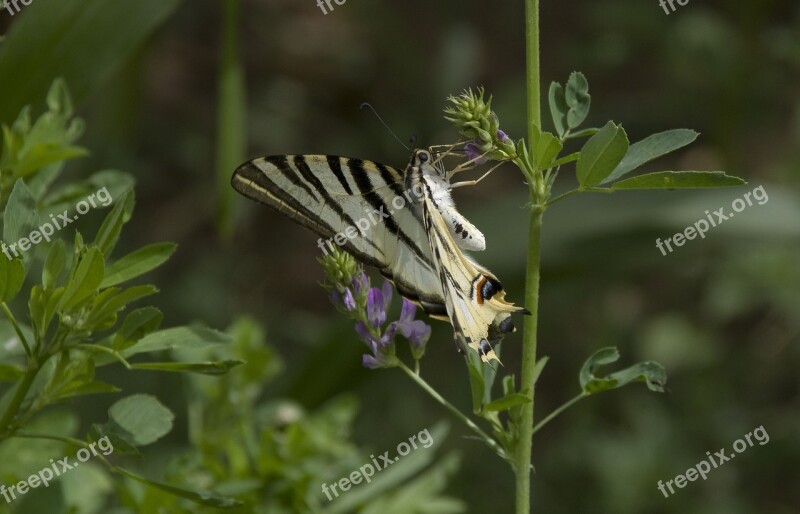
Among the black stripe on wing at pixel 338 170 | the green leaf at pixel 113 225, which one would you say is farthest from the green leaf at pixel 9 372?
the black stripe on wing at pixel 338 170

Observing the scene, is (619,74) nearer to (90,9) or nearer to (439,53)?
(439,53)

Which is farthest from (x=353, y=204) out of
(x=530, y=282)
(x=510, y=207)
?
(x=510, y=207)

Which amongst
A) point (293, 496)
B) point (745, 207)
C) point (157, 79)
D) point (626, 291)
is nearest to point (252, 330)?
point (293, 496)

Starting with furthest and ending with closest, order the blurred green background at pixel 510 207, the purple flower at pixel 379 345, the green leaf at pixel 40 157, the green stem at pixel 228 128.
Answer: the blurred green background at pixel 510 207, the green stem at pixel 228 128, the green leaf at pixel 40 157, the purple flower at pixel 379 345

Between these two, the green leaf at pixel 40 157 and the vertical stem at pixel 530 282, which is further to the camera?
the green leaf at pixel 40 157

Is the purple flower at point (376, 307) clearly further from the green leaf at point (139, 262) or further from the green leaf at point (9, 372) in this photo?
the green leaf at point (9, 372)

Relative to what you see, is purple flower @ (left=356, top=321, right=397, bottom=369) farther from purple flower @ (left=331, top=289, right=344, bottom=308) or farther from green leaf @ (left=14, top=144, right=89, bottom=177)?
green leaf @ (left=14, top=144, right=89, bottom=177)

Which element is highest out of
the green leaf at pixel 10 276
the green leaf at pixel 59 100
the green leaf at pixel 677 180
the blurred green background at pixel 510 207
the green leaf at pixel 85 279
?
the green leaf at pixel 59 100

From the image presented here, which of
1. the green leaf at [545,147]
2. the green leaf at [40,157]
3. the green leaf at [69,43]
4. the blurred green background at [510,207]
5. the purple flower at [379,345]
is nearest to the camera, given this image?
the green leaf at [545,147]
